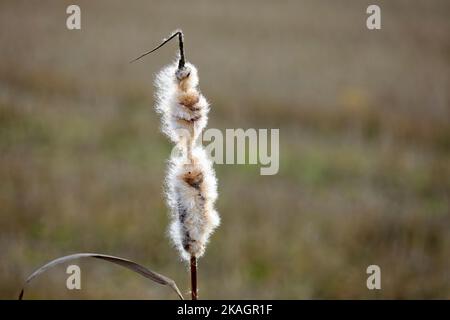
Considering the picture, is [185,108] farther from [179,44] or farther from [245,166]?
[245,166]

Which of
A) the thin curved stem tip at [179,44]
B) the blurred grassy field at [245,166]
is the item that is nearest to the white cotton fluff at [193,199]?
the thin curved stem tip at [179,44]

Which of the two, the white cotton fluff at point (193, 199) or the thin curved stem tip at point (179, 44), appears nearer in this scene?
the thin curved stem tip at point (179, 44)

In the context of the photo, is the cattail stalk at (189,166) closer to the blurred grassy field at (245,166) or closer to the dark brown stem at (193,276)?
the dark brown stem at (193,276)

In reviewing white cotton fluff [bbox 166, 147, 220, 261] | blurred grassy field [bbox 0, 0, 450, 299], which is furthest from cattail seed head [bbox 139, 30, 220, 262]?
blurred grassy field [bbox 0, 0, 450, 299]

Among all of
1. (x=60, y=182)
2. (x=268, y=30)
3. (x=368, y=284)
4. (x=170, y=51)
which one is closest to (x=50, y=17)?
(x=170, y=51)

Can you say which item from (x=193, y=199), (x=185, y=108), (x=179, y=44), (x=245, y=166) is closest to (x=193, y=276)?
(x=193, y=199)
